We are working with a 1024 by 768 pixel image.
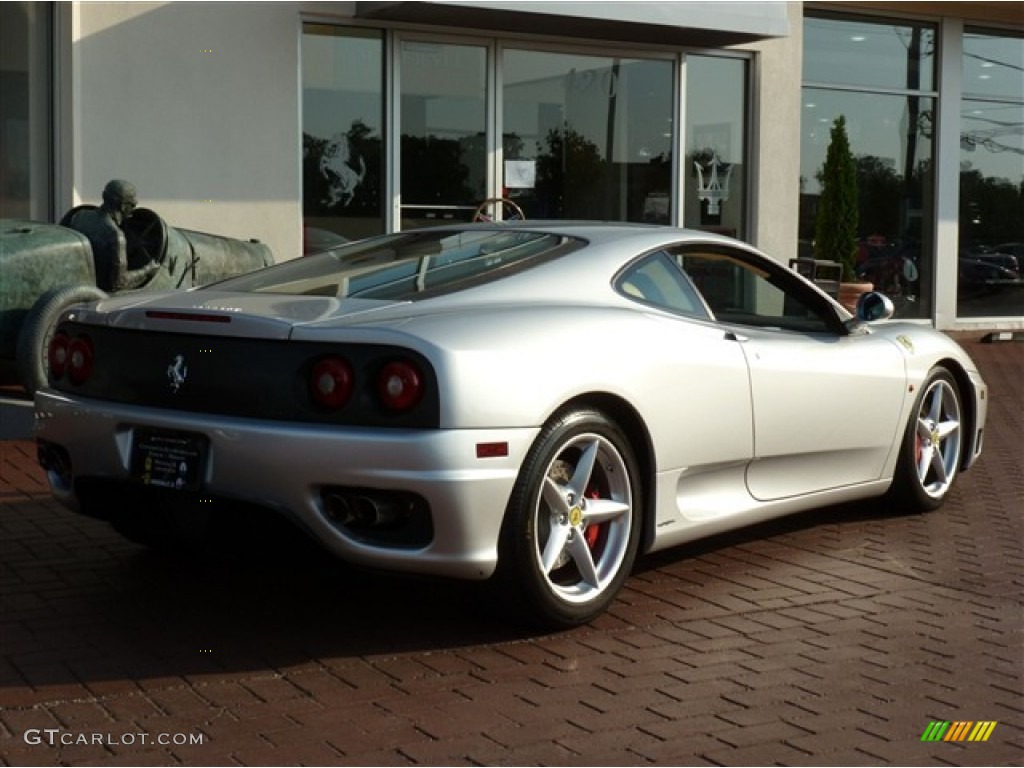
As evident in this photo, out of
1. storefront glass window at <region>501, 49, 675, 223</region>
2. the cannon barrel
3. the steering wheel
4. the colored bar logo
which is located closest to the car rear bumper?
the colored bar logo

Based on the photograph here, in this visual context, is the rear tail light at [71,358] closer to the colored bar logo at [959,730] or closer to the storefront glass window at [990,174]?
the colored bar logo at [959,730]

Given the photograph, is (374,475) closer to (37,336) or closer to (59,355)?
(59,355)

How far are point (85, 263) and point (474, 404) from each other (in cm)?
510

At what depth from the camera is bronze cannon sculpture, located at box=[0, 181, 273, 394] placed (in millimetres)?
8297

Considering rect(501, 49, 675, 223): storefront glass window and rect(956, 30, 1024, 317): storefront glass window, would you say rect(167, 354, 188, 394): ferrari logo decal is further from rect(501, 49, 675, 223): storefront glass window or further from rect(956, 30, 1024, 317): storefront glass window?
rect(956, 30, 1024, 317): storefront glass window

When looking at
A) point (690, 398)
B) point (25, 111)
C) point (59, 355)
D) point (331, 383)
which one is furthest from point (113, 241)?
point (331, 383)

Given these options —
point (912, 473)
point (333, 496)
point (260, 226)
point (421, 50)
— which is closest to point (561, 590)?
point (333, 496)

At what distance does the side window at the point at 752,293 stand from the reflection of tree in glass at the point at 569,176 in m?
8.17

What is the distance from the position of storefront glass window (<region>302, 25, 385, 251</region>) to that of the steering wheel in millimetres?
896

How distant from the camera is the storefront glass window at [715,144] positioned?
15.2 m

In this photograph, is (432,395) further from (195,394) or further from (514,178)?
(514,178)

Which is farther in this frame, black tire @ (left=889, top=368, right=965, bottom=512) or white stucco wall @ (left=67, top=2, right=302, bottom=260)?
white stucco wall @ (left=67, top=2, right=302, bottom=260)

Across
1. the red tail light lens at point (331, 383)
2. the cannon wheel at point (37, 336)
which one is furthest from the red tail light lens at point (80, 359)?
the cannon wheel at point (37, 336)

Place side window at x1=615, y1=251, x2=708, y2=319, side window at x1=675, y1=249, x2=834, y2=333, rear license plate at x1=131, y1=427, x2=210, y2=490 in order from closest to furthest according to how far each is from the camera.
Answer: rear license plate at x1=131, y1=427, x2=210, y2=490 < side window at x1=615, y1=251, x2=708, y2=319 < side window at x1=675, y1=249, x2=834, y2=333
